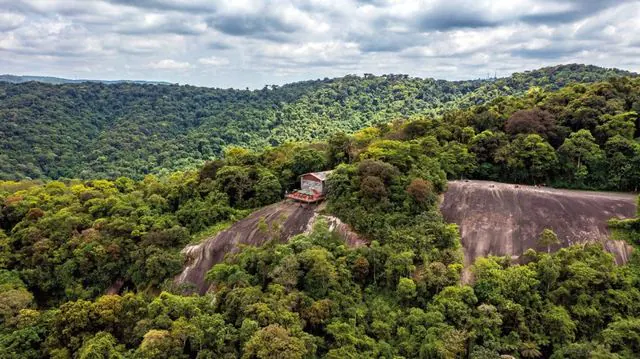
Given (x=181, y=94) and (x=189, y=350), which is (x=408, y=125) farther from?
(x=181, y=94)

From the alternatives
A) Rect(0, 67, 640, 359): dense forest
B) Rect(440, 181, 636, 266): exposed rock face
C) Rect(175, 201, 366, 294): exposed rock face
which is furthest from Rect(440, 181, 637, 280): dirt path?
Rect(175, 201, 366, 294): exposed rock face

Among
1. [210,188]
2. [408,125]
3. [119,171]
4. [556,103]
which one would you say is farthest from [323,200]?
[119,171]

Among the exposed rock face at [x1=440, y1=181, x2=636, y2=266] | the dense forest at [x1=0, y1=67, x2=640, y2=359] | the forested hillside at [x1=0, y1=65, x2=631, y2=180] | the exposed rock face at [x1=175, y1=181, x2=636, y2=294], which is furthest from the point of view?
the forested hillside at [x1=0, y1=65, x2=631, y2=180]

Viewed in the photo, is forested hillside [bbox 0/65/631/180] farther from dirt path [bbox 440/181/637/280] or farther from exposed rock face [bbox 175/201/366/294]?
dirt path [bbox 440/181/637/280]

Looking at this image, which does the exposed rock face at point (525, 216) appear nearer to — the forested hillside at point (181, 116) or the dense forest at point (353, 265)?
the dense forest at point (353, 265)

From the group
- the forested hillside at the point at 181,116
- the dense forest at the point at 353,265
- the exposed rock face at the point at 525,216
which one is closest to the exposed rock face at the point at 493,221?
the exposed rock face at the point at 525,216
